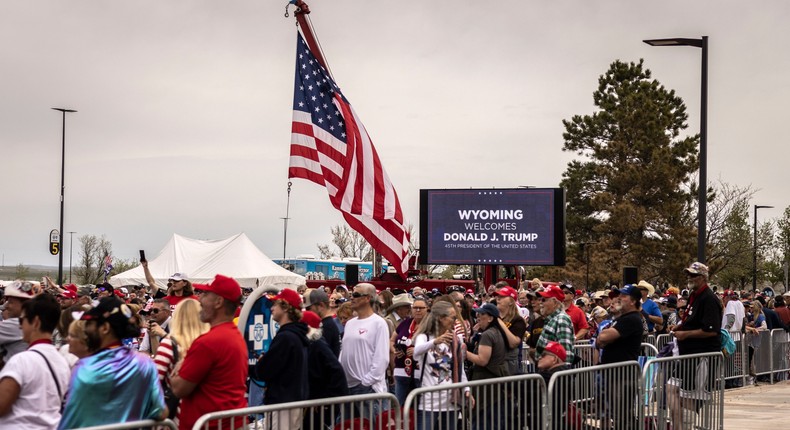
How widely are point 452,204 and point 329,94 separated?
12182 millimetres

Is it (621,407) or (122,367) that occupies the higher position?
(122,367)

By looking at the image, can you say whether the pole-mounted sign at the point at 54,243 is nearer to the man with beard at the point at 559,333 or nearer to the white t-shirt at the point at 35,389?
the man with beard at the point at 559,333

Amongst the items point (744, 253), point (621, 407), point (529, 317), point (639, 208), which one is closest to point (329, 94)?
point (529, 317)

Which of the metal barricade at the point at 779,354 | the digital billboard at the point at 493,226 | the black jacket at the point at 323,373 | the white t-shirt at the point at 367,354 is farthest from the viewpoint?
the digital billboard at the point at 493,226

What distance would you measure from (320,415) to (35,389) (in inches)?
75.9

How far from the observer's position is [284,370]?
7250 mm

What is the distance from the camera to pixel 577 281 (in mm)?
56688

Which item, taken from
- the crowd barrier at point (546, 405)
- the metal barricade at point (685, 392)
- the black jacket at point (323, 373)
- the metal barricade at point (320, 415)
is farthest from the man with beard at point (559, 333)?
the metal barricade at point (320, 415)

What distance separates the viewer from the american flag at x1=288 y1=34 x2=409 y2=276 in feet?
53.4

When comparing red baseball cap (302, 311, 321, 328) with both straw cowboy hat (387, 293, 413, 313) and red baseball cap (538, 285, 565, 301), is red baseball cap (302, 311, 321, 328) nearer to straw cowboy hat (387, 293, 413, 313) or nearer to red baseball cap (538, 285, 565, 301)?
red baseball cap (538, 285, 565, 301)

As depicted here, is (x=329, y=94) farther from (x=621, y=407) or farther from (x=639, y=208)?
(x=639, y=208)

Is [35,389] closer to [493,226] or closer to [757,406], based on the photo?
[757,406]

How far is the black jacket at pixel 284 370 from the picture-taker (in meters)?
7.23

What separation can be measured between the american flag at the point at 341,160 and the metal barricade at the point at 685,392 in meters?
7.16
